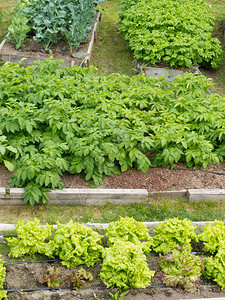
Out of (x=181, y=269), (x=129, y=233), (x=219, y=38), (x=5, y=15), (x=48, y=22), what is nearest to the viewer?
(x=181, y=269)

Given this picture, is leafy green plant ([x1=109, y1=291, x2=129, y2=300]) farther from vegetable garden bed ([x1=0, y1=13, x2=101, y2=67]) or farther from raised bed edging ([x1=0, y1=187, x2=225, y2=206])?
vegetable garden bed ([x1=0, y1=13, x2=101, y2=67])

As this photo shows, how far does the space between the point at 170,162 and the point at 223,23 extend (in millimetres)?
7841

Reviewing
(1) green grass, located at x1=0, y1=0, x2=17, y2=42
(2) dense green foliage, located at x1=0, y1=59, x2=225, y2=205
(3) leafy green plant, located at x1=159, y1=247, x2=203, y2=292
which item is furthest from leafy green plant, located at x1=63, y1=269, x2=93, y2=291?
(1) green grass, located at x1=0, y1=0, x2=17, y2=42

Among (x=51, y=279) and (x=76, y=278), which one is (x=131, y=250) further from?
(x=51, y=279)

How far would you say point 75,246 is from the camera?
378cm

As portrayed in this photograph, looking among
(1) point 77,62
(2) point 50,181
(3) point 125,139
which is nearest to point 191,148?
(3) point 125,139

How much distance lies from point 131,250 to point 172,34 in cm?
575

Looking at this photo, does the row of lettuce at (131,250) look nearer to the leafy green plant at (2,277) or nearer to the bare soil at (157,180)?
the leafy green plant at (2,277)

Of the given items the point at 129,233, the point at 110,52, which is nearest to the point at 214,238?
the point at 129,233

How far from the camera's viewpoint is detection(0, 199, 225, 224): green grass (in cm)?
472

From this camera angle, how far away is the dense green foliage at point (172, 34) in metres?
Answer: 7.80

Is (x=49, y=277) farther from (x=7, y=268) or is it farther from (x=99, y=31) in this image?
(x=99, y=31)

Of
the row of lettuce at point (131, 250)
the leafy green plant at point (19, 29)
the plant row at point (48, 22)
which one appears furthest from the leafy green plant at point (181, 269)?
the leafy green plant at point (19, 29)

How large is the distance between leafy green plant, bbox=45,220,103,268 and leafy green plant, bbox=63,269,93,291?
14cm
